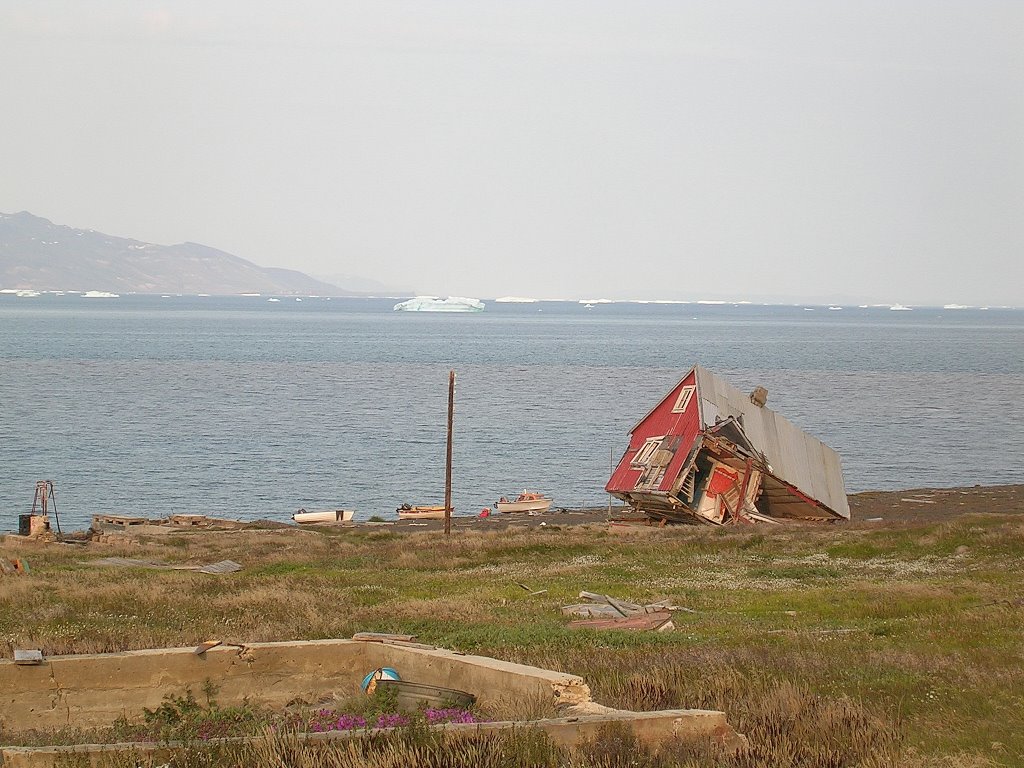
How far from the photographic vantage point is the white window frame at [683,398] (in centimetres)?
4366

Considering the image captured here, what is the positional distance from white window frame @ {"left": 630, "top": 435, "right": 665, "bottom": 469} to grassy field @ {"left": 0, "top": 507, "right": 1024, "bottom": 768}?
24.2ft

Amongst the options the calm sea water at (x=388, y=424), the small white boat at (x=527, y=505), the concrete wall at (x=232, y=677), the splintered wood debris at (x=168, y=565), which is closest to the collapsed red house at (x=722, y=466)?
the small white boat at (x=527, y=505)

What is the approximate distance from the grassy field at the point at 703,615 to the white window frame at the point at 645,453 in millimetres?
7381

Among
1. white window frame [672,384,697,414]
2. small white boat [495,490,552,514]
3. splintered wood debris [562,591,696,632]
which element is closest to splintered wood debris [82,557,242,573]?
splintered wood debris [562,591,696,632]

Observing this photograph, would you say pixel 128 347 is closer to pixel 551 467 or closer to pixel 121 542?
pixel 551 467

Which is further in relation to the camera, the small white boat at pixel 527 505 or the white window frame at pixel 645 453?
the small white boat at pixel 527 505

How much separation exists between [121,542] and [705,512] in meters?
20.0

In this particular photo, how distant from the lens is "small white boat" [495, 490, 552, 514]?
54.2 metres

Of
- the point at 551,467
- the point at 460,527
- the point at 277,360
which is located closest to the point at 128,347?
the point at 277,360

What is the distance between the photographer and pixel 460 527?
1849 inches

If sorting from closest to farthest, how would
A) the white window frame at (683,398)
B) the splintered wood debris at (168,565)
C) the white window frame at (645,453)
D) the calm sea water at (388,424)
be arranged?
the splintered wood debris at (168,565) → the white window frame at (645,453) → the white window frame at (683,398) → the calm sea water at (388,424)

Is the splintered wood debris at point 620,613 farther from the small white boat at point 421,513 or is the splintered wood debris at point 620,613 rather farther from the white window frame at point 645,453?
the small white boat at point 421,513

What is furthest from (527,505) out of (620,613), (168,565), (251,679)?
(251,679)

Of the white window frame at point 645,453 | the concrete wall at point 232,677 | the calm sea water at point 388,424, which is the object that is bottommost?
the calm sea water at point 388,424
